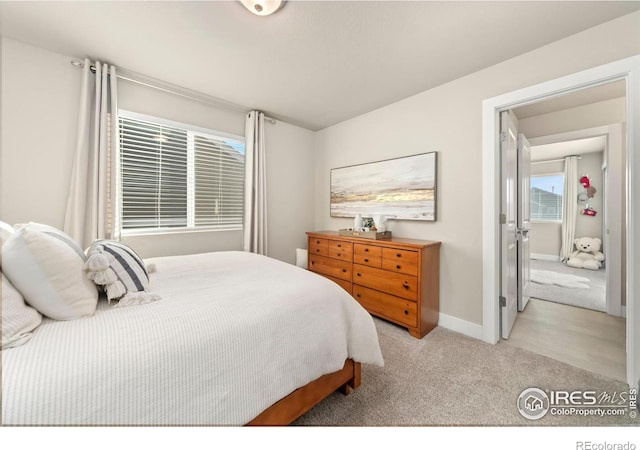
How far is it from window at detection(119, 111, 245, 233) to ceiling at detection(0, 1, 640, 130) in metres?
0.55

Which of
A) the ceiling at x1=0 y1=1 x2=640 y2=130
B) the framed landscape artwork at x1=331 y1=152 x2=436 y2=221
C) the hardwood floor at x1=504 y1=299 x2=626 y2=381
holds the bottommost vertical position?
the hardwood floor at x1=504 y1=299 x2=626 y2=381

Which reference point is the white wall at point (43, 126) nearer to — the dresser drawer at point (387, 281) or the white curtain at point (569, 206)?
the dresser drawer at point (387, 281)

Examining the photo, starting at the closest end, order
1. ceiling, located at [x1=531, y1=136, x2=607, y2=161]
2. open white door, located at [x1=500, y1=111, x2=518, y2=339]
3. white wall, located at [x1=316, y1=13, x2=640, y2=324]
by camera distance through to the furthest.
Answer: white wall, located at [x1=316, y1=13, x2=640, y2=324] < open white door, located at [x1=500, y1=111, x2=518, y2=339] < ceiling, located at [x1=531, y1=136, x2=607, y2=161]

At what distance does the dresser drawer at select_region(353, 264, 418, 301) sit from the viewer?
7.59ft

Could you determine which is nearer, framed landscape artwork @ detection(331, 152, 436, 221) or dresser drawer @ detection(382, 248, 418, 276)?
dresser drawer @ detection(382, 248, 418, 276)

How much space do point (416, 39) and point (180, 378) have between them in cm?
247

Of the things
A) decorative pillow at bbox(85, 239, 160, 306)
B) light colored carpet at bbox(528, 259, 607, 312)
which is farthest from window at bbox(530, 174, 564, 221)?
decorative pillow at bbox(85, 239, 160, 306)

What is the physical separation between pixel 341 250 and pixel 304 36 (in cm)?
206

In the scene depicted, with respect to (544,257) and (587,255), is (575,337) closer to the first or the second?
(587,255)

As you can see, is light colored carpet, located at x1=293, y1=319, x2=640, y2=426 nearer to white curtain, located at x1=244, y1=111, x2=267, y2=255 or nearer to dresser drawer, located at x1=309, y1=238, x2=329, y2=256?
dresser drawer, located at x1=309, y1=238, x2=329, y2=256

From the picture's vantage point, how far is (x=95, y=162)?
85.3 inches

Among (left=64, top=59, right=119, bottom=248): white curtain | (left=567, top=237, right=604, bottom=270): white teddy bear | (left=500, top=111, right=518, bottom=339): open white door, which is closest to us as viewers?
(left=64, top=59, right=119, bottom=248): white curtain
